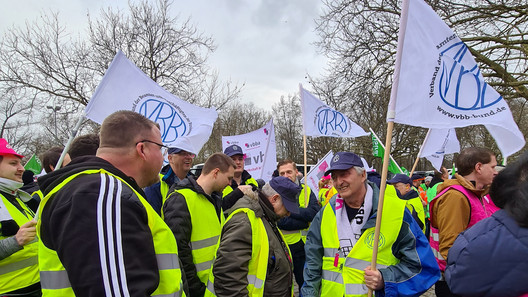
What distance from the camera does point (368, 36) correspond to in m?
11.0

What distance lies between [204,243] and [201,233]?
96mm

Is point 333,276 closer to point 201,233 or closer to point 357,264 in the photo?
point 357,264

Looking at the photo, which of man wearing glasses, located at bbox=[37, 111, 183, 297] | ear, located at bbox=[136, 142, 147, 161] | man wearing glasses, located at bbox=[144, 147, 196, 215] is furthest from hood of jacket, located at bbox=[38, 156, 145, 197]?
man wearing glasses, located at bbox=[144, 147, 196, 215]

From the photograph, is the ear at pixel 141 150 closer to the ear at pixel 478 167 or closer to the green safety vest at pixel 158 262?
the green safety vest at pixel 158 262

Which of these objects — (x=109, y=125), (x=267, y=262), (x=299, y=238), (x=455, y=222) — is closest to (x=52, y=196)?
(x=109, y=125)

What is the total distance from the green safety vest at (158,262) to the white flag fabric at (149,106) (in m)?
1.89

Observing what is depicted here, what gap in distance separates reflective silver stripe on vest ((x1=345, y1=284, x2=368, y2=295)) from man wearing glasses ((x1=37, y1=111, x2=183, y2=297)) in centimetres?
145

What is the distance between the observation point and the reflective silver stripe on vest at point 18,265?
273 cm

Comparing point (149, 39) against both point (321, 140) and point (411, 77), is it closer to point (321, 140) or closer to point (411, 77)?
point (411, 77)

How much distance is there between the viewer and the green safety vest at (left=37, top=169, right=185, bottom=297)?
1.40 m

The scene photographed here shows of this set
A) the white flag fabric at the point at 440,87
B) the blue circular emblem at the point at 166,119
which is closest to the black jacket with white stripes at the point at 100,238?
the white flag fabric at the point at 440,87

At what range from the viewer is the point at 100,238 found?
1.26m

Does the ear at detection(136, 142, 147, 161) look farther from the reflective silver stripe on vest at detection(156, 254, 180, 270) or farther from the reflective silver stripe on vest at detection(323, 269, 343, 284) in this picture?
the reflective silver stripe on vest at detection(323, 269, 343, 284)

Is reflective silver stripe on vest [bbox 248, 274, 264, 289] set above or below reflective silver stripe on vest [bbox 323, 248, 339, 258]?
below
